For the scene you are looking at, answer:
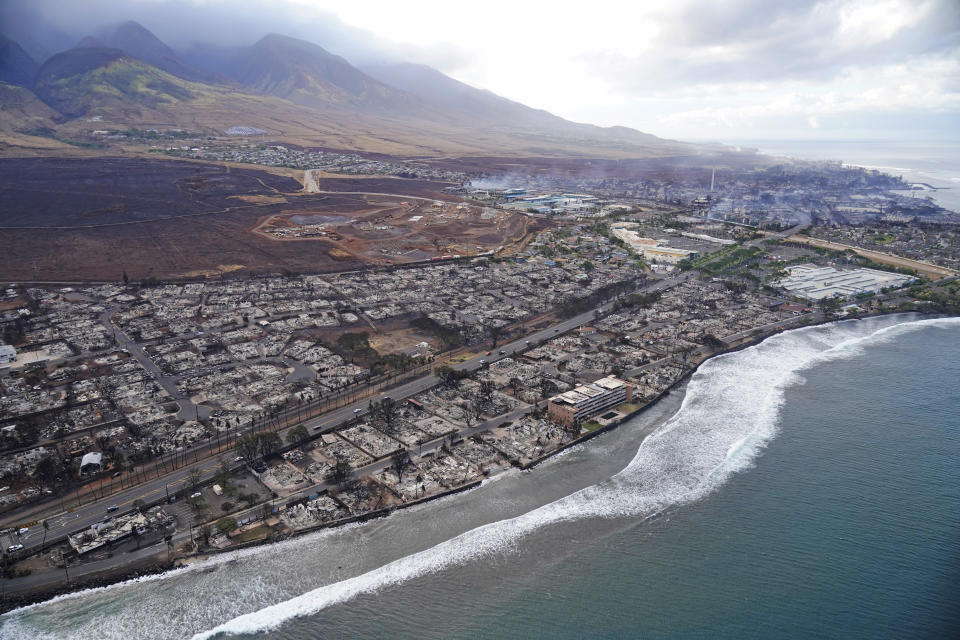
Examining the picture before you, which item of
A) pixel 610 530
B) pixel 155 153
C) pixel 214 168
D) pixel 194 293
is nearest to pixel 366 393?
pixel 610 530

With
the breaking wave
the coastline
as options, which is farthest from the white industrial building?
the coastline

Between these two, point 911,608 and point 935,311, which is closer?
point 911,608

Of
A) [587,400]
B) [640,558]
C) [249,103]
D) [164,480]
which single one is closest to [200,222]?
[164,480]

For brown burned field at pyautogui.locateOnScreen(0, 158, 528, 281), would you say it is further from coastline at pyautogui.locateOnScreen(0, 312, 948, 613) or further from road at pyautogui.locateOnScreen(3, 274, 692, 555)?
coastline at pyautogui.locateOnScreen(0, 312, 948, 613)

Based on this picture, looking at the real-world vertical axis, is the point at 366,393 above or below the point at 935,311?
below

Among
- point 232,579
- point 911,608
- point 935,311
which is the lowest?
point 232,579

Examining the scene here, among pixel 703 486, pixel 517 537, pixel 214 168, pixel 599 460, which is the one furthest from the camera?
pixel 214 168

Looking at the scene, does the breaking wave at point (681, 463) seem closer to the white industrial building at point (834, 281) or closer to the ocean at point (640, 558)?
the ocean at point (640, 558)

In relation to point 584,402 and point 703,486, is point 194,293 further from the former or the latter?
point 703,486
